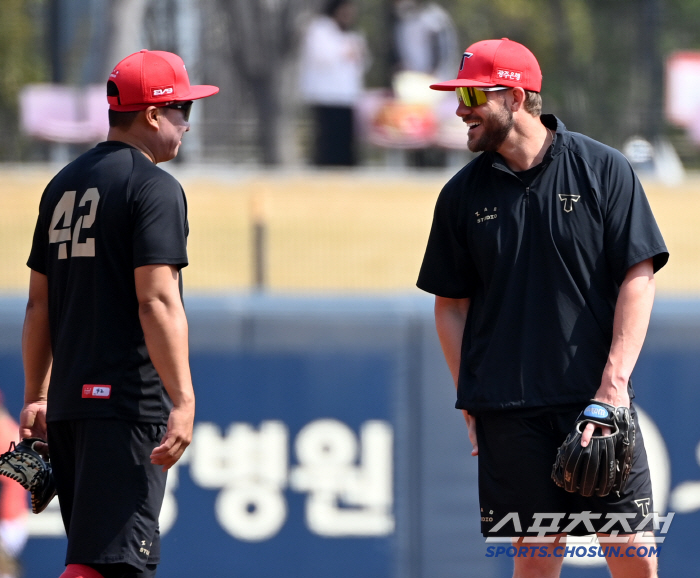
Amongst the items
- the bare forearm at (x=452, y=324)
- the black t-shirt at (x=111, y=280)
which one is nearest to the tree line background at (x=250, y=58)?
the bare forearm at (x=452, y=324)

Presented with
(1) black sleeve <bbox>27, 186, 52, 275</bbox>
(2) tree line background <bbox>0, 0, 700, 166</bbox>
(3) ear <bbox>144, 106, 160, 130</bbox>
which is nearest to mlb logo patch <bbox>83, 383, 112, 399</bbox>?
(1) black sleeve <bbox>27, 186, 52, 275</bbox>

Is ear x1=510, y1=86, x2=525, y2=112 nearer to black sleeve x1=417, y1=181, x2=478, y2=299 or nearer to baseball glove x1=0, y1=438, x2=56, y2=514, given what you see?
black sleeve x1=417, y1=181, x2=478, y2=299

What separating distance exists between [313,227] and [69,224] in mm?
7109

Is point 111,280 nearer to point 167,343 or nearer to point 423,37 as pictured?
point 167,343

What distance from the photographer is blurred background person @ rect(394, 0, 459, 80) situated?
11711 millimetres

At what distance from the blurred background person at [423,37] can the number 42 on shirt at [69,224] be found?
28.3ft

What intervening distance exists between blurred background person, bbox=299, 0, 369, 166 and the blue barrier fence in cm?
634

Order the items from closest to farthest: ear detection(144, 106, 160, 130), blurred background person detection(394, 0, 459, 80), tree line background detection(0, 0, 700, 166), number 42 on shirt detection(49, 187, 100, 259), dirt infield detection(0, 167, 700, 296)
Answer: number 42 on shirt detection(49, 187, 100, 259) → ear detection(144, 106, 160, 130) → dirt infield detection(0, 167, 700, 296) → tree line background detection(0, 0, 700, 166) → blurred background person detection(394, 0, 459, 80)

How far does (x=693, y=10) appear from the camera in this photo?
1187cm

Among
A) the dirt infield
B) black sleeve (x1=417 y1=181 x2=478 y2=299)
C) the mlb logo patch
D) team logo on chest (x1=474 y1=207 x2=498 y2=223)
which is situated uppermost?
team logo on chest (x1=474 y1=207 x2=498 y2=223)

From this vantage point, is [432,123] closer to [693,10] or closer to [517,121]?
[693,10]

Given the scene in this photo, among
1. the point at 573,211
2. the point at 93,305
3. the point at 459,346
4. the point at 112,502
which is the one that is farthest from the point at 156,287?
→ the point at 573,211

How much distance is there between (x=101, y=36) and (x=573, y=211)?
9.06 metres

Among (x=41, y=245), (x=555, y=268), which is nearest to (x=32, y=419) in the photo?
(x=41, y=245)
